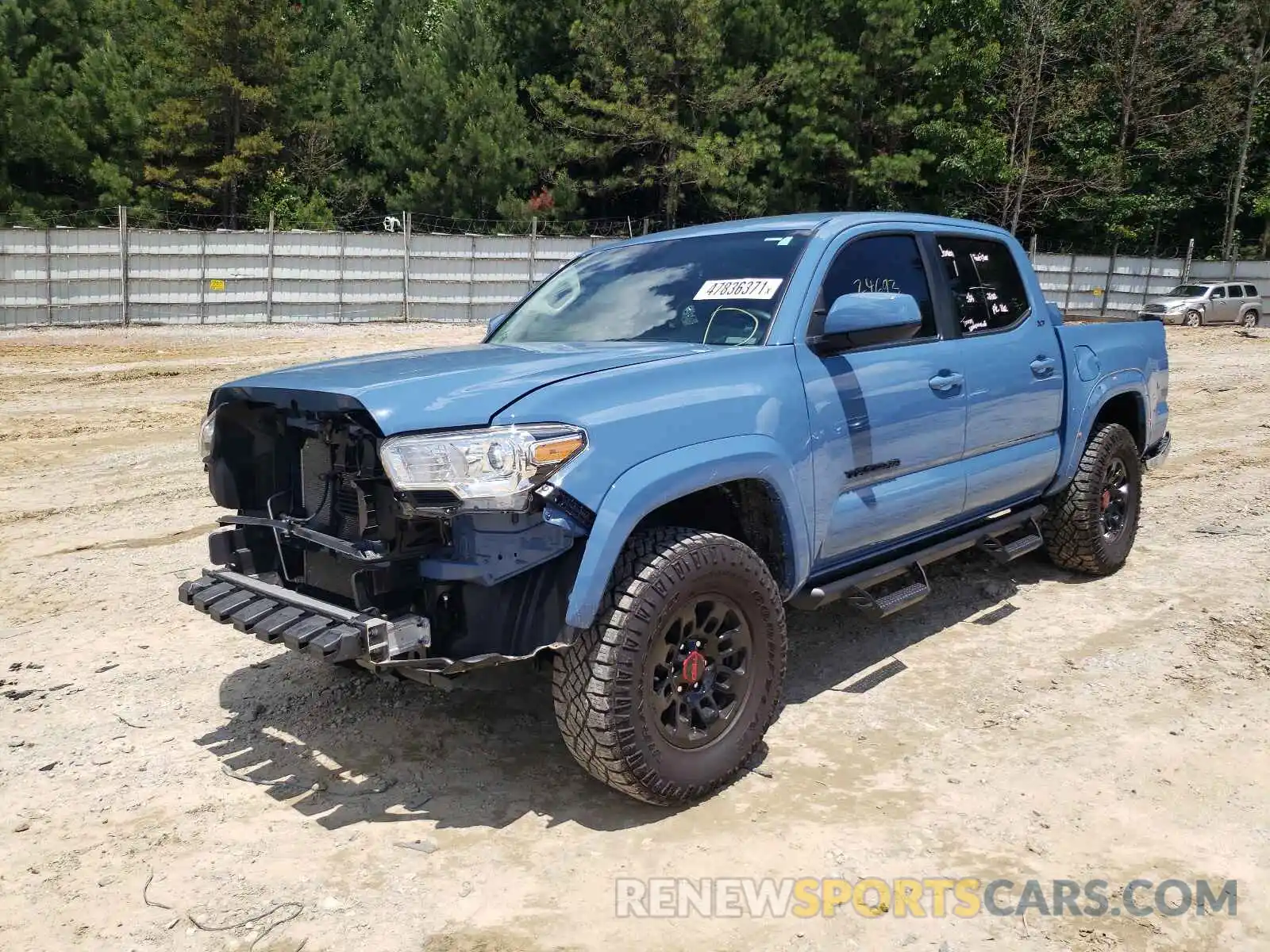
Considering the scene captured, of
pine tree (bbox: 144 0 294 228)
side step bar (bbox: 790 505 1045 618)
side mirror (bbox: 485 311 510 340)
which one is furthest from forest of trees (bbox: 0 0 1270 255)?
side step bar (bbox: 790 505 1045 618)

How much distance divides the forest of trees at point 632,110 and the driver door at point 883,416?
2578cm

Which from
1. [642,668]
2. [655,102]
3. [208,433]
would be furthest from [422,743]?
[655,102]

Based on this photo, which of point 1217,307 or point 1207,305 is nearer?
point 1207,305

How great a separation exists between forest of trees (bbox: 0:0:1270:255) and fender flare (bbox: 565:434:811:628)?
87.4 feet

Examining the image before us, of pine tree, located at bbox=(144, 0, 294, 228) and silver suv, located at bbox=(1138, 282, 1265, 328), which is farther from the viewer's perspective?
pine tree, located at bbox=(144, 0, 294, 228)

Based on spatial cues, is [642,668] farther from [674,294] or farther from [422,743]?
[674,294]

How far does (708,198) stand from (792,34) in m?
6.60

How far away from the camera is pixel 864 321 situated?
144 inches

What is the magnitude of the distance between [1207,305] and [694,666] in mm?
30141

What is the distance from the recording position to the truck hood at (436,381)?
2.99 metres

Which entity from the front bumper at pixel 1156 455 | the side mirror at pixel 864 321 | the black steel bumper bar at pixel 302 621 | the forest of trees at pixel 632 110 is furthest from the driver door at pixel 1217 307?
the black steel bumper bar at pixel 302 621

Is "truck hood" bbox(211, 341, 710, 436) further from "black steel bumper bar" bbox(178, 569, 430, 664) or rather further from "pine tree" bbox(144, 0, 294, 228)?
"pine tree" bbox(144, 0, 294, 228)

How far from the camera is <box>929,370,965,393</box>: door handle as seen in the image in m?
4.30

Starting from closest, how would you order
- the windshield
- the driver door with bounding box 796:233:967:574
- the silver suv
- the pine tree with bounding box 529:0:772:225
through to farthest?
the driver door with bounding box 796:233:967:574 < the windshield < the silver suv < the pine tree with bounding box 529:0:772:225
